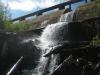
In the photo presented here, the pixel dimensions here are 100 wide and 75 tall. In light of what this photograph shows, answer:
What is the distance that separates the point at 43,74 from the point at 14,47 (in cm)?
661

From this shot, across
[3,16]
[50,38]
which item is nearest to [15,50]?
[50,38]

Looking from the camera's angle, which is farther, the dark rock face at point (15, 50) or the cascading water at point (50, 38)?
the dark rock face at point (15, 50)

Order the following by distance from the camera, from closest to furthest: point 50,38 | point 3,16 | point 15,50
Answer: point 15,50 → point 50,38 → point 3,16

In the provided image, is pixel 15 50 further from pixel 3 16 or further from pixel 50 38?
pixel 3 16

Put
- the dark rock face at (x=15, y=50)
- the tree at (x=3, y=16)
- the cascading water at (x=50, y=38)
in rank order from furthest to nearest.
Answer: the tree at (x=3, y=16) → the dark rock face at (x=15, y=50) → the cascading water at (x=50, y=38)

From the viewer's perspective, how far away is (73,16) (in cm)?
2866

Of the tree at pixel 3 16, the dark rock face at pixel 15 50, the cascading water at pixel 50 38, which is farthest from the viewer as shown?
the tree at pixel 3 16

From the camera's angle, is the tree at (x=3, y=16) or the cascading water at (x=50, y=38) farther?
the tree at (x=3, y=16)

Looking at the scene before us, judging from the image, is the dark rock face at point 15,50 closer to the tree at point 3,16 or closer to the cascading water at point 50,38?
the cascading water at point 50,38

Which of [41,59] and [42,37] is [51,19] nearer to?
[42,37]

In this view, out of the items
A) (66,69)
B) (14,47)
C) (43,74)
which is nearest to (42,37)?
(14,47)

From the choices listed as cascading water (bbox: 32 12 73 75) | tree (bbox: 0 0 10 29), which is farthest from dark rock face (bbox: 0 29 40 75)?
tree (bbox: 0 0 10 29)

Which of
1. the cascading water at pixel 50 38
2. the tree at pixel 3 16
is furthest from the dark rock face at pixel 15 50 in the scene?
the tree at pixel 3 16

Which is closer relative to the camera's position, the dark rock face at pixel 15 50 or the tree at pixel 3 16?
the dark rock face at pixel 15 50
